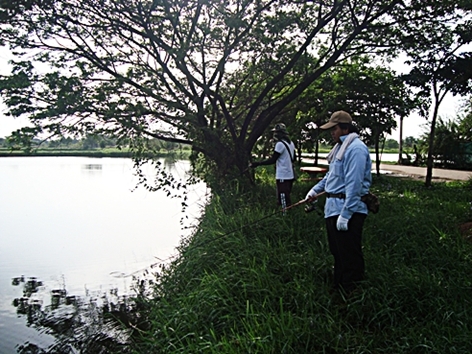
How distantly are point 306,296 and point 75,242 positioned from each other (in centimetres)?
795

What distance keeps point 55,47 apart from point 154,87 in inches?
81.3

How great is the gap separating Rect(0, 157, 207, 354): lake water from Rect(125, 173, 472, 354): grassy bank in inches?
57.9

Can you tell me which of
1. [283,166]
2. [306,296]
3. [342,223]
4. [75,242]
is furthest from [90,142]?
[342,223]

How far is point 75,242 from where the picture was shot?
1076 cm

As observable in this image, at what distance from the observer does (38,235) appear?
11.5 metres

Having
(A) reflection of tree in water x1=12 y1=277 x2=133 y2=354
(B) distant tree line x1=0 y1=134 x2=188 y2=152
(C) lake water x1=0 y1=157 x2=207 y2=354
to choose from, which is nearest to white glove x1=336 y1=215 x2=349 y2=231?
(A) reflection of tree in water x1=12 y1=277 x2=133 y2=354

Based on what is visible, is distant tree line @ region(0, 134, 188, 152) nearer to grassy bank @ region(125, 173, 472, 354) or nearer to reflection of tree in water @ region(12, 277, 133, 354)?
reflection of tree in water @ region(12, 277, 133, 354)

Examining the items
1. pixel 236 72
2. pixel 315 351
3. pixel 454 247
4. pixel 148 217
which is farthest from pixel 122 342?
pixel 148 217

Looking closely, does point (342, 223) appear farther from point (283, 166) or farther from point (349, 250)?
point (283, 166)

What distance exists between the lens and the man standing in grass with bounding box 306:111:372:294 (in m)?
3.96

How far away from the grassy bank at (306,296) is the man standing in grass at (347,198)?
0.68ft

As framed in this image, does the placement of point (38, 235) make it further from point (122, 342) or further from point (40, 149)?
point (122, 342)

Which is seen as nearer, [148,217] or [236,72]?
[236,72]

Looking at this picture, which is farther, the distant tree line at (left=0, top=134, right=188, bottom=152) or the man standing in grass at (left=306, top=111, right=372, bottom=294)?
the distant tree line at (left=0, top=134, right=188, bottom=152)
